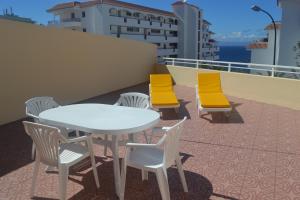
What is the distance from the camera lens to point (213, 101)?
704cm

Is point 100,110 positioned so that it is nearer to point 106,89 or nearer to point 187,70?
point 106,89

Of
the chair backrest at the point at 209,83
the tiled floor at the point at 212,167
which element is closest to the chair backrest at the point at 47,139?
the tiled floor at the point at 212,167

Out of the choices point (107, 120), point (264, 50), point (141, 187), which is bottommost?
point (141, 187)

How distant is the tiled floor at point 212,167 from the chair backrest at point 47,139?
1.91 feet

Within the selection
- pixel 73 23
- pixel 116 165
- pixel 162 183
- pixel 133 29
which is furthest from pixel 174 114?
pixel 133 29

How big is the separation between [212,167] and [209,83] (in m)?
4.29

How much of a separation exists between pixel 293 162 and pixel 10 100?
6036mm

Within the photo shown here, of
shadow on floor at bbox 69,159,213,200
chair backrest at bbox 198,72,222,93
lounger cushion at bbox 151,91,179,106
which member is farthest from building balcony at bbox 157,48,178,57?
shadow on floor at bbox 69,159,213,200

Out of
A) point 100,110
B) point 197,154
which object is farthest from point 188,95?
point 100,110

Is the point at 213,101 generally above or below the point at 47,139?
below

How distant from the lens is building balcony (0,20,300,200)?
3.64 metres

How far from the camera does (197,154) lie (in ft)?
15.4

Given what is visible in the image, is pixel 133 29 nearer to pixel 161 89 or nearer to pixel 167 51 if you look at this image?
pixel 167 51

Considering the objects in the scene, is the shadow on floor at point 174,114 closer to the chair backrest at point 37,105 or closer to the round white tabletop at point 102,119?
the round white tabletop at point 102,119
